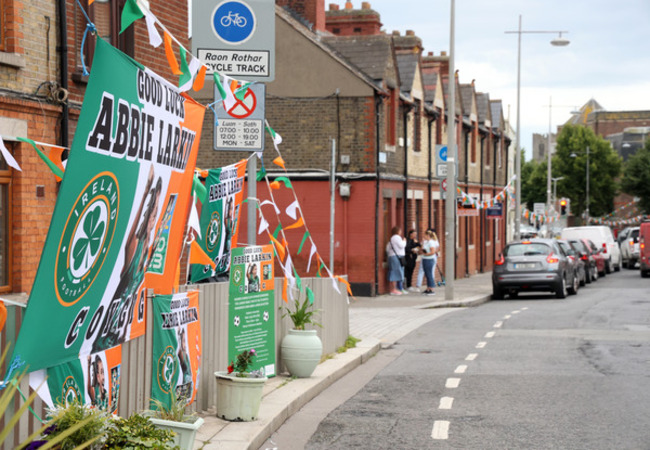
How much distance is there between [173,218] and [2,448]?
2189 mm

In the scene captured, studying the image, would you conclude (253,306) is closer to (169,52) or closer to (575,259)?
(169,52)

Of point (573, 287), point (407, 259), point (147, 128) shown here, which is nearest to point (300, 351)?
point (147, 128)

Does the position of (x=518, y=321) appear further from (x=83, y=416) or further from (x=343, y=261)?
(x=83, y=416)

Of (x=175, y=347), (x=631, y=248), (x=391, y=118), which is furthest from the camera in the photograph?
(x=631, y=248)

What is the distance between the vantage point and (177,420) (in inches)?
275

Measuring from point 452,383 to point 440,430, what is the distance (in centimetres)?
288

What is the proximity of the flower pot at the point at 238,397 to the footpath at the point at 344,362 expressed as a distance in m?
0.09

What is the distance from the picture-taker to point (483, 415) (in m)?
9.53

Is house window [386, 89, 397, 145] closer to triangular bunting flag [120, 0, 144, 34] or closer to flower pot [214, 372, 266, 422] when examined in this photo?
flower pot [214, 372, 266, 422]

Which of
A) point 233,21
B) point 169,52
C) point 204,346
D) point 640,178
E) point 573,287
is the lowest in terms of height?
point 573,287

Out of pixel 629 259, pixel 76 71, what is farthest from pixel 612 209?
pixel 76 71

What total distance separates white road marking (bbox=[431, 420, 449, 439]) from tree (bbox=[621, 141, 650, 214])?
82744 millimetres

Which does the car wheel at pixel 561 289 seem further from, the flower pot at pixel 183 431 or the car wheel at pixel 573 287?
the flower pot at pixel 183 431

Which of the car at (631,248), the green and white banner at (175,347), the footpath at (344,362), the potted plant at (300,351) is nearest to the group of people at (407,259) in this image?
the footpath at (344,362)
